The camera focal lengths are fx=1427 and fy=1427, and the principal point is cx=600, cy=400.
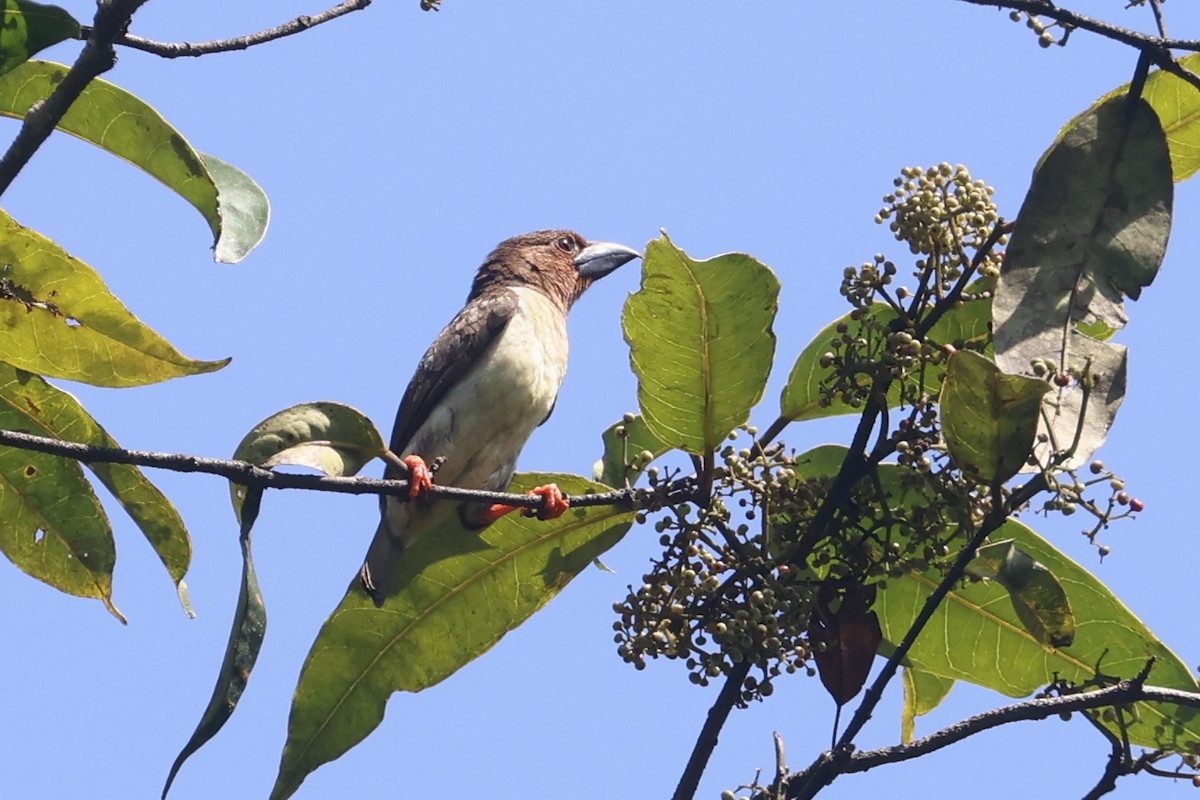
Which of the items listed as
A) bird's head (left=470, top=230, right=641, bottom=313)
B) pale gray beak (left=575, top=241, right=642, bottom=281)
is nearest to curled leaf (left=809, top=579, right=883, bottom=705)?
bird's head (left=470, top=230, right=641, bottom=313)

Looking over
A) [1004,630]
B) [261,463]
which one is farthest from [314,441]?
[1004,630]

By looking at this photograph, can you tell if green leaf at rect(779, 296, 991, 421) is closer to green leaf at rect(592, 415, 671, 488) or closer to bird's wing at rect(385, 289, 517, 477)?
green leaf at rect(592, 415, 671, 488)

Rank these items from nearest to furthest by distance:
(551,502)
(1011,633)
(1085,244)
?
(1085,244) < (1011,633) < (551,502)

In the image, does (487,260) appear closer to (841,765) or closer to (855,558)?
(855,558)

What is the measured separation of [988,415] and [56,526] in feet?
7.65

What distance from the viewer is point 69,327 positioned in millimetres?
3289

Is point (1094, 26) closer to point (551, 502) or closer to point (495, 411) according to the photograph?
point (551, 502)

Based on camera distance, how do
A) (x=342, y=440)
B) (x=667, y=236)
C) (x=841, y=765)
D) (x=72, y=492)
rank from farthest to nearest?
(x=72, y=492) → (x=342, y=440) → (x=667, y=236) → (x=841, y=765)

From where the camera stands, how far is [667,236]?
3031 millimetres

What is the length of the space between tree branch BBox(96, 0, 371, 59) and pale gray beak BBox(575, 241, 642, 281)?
4647mm

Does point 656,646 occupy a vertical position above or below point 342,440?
below

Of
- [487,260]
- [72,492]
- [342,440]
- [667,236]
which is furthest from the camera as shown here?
[487,260]

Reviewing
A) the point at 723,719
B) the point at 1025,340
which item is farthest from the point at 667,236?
the point at 723,719

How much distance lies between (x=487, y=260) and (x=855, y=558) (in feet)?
16.1
